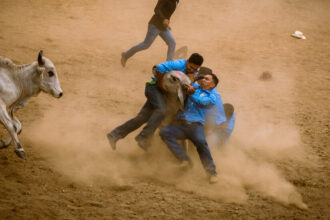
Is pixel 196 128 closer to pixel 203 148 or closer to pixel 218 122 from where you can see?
A: pixel 203 148

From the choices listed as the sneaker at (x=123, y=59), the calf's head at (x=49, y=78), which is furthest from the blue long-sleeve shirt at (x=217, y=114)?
the sneaker at (x=123, y=59)

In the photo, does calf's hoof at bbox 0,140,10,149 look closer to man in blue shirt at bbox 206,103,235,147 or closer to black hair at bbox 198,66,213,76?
man in blue shirt at bbox 206,103,235,147

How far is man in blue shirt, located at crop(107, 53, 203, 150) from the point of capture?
545 cm

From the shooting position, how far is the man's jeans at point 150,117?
545 cm

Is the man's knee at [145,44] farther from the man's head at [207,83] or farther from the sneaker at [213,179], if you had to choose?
the sneaker at [213,179]

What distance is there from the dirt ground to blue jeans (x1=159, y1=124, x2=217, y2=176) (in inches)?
11.3

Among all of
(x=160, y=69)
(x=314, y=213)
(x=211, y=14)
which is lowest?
(x=211, y=14)

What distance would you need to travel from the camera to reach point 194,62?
561cm

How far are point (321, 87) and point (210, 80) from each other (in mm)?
4749

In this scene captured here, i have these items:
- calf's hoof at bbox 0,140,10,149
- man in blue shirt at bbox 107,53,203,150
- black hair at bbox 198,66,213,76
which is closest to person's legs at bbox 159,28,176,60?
black hair at bbox 198,66,213,76

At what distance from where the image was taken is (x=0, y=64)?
504cm

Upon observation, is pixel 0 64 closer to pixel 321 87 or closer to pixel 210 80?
pixel 210 80

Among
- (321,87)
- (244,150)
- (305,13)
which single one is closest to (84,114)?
(244,150)

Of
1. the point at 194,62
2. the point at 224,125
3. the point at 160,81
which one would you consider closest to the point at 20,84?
the point at 160,81
